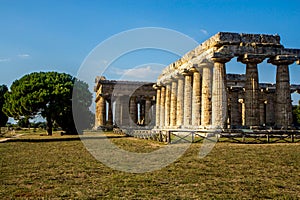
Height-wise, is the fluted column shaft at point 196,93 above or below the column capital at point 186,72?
below

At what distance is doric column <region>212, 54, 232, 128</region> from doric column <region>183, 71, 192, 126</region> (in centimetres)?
847

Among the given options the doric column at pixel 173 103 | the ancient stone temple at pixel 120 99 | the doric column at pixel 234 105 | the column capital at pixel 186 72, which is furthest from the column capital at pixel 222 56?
the ancient stone temple at pixel 120 99

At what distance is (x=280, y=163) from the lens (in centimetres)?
1537

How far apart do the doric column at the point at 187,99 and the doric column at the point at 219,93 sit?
8.47 m

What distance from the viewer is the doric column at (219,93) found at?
3278 centimetres

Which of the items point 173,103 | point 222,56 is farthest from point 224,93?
point 173,103

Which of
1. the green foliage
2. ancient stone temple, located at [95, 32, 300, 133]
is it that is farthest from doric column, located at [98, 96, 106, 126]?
ancient stone temple, located at [95, 32, 300, 133]

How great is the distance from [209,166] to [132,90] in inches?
2307

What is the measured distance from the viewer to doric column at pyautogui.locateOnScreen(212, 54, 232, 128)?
108 feet

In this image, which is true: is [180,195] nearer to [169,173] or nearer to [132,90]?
[169,173]

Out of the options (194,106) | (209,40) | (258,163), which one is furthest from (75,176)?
(194,106)

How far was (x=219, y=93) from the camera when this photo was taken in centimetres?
3316

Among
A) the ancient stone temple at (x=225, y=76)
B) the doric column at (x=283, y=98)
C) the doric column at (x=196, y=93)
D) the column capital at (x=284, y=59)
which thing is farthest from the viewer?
the doric column at (x=196, y=93)

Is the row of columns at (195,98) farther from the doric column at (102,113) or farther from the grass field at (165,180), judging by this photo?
the doric column at (102,113)
